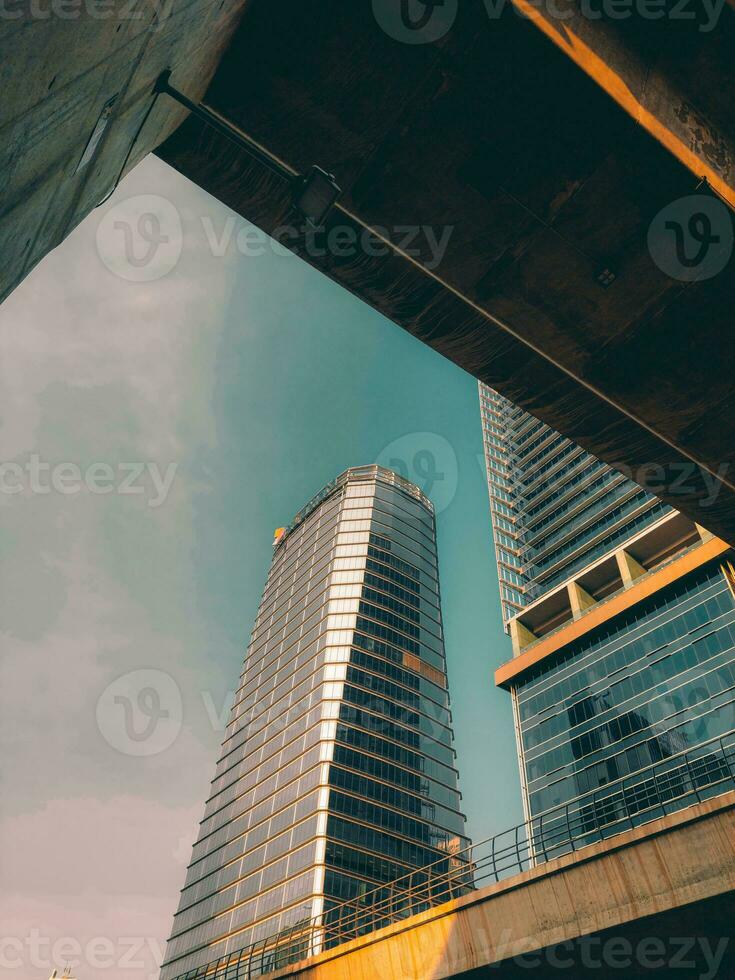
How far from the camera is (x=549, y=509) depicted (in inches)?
2953

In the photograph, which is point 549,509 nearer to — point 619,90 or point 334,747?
point 334,747

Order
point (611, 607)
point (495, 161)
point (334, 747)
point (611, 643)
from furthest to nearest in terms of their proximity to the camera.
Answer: point (334, 747) < point (611, 607) < point (611, 643) < point (495, 161)

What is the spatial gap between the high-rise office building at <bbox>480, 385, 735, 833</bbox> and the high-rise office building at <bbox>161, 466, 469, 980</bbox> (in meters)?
18.4

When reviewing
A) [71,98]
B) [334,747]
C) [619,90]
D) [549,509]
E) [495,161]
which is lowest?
[71,98]

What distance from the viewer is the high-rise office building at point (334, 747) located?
6231 cm

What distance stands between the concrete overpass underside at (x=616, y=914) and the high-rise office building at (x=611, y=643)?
21754mm

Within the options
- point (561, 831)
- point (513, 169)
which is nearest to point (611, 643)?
point (561, 831)

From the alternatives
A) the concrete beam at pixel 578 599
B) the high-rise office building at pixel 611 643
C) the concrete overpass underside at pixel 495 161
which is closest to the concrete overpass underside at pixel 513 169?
the concrete overpass underside at pixel 495 161

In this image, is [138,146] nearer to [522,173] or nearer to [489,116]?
[489,116]

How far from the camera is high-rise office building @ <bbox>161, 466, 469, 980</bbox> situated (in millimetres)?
62312

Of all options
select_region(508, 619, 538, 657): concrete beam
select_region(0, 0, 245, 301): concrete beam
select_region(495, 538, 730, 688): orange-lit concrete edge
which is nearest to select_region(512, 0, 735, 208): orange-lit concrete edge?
select_region(0, 0, 245, 301): concrete beam

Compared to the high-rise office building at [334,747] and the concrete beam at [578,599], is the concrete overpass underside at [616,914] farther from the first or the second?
the high-rise office building at [334,747]

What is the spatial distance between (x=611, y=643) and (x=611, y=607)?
304cm

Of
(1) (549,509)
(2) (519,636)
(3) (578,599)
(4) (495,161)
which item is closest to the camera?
(4) (495,161)
